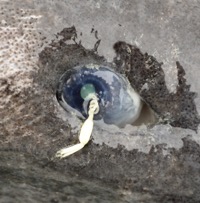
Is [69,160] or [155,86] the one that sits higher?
[155,86]

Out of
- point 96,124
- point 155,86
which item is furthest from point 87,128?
point 155,86

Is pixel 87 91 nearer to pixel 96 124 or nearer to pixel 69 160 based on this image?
pixel 96 124

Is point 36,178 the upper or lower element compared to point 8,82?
lower

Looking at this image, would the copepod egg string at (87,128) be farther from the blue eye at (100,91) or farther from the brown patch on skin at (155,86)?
the brown patch on skin at (155,86)

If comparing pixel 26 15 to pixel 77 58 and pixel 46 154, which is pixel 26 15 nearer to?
pixel 77 58

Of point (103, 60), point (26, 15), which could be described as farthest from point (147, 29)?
point (26, 15)

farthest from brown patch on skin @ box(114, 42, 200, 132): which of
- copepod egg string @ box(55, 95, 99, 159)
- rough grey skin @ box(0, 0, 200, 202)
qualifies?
copepod egg string @ box(55, 95, 99, 159)

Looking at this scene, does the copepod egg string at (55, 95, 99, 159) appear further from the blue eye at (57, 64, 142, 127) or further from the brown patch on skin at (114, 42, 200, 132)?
the brown patch on skin at (114, 42, 200, 132)
